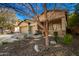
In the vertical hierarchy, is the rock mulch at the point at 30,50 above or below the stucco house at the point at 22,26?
below

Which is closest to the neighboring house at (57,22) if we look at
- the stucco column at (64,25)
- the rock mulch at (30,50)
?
the stucco column at (64,25)

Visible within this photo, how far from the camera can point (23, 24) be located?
111 inches

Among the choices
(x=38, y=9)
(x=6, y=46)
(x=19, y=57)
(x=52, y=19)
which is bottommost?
(x=19, y=57)

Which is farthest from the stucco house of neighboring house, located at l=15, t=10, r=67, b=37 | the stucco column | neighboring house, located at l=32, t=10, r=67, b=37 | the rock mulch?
the stucco column

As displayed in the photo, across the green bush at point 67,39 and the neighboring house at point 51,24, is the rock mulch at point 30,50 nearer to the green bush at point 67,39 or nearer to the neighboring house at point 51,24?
the green bush at point 67,39

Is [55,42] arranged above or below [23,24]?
below

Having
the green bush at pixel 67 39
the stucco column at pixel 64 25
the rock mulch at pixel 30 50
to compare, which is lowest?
the rock mulch at pixel 30 50

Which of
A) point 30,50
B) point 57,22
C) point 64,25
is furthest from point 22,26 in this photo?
point 64,25

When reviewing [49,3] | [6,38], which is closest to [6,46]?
[6,38]

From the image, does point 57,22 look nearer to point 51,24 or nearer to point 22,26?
point 51,24

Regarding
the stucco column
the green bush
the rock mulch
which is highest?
the stucco column

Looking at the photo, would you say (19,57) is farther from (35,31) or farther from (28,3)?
(28,3)

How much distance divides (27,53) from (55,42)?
486 mm

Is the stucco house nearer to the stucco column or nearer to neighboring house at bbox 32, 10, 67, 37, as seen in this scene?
neighboring house at bbox 32, 10, 67, 37
